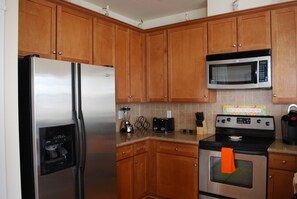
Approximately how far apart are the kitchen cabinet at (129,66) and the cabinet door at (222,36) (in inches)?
40.1

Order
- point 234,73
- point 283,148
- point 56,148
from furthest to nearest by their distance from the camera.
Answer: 1. point 234,73
2. point 283,148
3. point 56,148

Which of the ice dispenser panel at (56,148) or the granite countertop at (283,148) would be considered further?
the granite countertop at (283,148)

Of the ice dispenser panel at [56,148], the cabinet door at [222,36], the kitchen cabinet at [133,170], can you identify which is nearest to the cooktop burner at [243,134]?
the kitchen cabinet at [133,170]

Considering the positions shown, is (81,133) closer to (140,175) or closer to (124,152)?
(124,152)

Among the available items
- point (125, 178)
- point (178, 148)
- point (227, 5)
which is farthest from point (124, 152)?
point (227, 5)

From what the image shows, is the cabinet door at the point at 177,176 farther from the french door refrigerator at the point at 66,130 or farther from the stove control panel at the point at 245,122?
the french door refrigerator at the point at 66,130

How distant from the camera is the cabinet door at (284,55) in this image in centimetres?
248

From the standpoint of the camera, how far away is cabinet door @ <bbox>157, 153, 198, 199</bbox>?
2791 millimetres

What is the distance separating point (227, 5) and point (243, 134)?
1.63 meters

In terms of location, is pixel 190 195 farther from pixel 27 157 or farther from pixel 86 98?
pixel 27 157

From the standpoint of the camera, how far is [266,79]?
2.59 metres

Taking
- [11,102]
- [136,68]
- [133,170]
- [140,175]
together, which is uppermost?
[136,68]

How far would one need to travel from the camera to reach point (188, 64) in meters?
3.16

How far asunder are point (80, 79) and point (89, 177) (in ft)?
2.82
